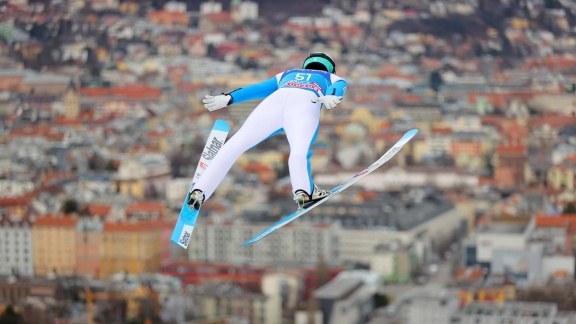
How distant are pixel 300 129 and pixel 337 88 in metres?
0.10

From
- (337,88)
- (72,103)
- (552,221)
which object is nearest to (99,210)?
(552,221)

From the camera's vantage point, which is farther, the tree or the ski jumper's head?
the tree

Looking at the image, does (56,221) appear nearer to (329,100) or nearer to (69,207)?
(69,207)

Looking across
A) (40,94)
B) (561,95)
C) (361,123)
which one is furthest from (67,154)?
(561,95)

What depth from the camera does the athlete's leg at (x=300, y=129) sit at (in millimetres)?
3027

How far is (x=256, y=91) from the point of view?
3148 millimetres

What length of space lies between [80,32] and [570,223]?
25.0 m

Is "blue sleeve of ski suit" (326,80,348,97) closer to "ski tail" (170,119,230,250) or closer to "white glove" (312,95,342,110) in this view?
"white glove" (312,95,342,110)

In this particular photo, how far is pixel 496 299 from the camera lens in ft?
53.3

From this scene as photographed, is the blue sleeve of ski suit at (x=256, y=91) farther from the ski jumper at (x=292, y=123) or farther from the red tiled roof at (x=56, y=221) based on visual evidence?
the red tiled roof at (x=56, y=221)

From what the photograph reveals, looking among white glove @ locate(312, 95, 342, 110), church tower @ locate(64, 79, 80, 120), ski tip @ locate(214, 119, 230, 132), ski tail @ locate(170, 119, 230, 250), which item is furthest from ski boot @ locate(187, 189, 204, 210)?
church tower @ locate(64, 79, 80, 120)

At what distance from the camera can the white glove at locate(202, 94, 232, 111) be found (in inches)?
123

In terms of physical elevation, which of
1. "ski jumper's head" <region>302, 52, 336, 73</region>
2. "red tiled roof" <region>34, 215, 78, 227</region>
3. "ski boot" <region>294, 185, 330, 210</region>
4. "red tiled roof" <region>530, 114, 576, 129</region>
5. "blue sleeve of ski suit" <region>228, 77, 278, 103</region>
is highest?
"red tiled roof" <region>530, 114, 576, 129</region>

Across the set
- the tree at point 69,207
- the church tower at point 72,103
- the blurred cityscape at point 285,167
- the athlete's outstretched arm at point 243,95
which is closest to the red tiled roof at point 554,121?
the blurred cityscape at point 285,167
